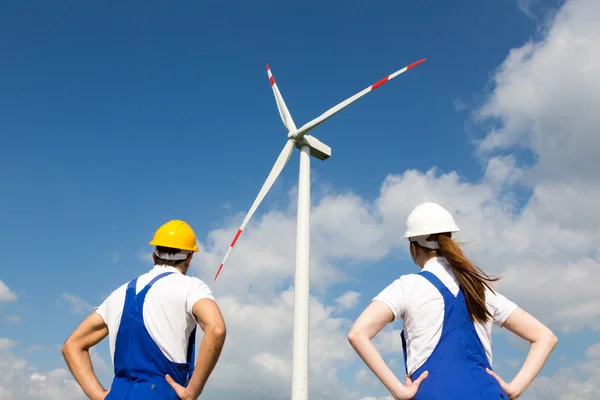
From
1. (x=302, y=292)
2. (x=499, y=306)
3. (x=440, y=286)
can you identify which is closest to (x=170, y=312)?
(x=440, y=286)

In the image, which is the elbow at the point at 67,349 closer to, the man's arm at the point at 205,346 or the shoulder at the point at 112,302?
the shoulder at the point at 112,302

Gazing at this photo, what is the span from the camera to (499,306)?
542 cm

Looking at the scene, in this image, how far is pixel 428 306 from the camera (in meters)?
5.05

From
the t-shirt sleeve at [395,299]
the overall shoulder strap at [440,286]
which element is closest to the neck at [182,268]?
the t-shirt sleeve at [395,299]

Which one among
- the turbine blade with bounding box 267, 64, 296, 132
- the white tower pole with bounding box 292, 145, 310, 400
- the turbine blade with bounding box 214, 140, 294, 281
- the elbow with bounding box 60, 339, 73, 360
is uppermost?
the turbine blade with bounding box 267, 64, 296, 132

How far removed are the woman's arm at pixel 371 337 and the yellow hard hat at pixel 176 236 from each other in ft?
A: 9.25

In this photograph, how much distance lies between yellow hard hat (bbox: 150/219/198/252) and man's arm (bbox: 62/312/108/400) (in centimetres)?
120

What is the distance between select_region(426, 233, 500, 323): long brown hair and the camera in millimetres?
5160

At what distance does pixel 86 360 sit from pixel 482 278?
4.93m

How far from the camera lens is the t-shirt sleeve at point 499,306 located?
537 centimetres

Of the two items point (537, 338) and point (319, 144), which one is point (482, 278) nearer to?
point (537, 338)

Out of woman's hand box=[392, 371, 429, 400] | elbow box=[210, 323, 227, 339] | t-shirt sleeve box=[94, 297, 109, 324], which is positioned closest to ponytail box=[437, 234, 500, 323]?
woman's hand box=[392, 371, 429, 400]

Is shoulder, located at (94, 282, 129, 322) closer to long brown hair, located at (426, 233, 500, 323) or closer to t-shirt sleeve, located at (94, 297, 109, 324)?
t-shirt sleeve, located at (94, 297, 109, 324)

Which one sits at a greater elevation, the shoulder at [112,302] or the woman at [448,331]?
the shoulder at [112,302]
